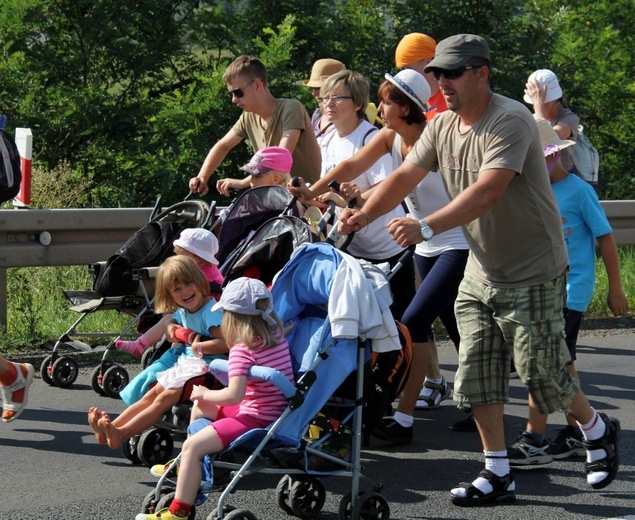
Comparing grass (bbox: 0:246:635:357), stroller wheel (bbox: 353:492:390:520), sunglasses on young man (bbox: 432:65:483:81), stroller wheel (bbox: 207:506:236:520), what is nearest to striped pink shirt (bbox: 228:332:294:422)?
stroller wheel (bbox: 207:506:236:520)

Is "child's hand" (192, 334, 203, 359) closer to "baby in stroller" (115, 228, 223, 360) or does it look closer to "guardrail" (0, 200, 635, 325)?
"baby in stroller" (115, 228, 223, 360)

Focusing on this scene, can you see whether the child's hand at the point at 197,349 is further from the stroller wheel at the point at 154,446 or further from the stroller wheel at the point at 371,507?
the stroller wheel at the point at 371,507

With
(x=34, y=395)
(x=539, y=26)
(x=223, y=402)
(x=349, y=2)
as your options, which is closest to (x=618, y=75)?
(x=539, y=26)

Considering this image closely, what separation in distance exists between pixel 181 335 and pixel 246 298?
3.21ft

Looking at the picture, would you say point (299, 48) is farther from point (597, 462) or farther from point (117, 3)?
point (597, 462)

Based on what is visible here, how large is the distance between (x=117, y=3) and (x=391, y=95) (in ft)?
27.5

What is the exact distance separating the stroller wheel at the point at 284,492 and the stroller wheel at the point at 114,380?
2407mm

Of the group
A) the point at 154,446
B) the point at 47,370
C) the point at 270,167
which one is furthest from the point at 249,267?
the point at 47,370

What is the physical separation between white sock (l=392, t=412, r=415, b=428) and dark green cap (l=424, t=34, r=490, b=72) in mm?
2109

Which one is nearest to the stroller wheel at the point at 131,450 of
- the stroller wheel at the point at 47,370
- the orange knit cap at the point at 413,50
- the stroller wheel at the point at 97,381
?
the stroller wheel at the point at 97,381

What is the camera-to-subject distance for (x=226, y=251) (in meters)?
6.83

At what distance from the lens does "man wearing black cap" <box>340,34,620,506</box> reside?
200 inches

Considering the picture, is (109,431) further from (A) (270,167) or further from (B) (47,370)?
(B) (47,370)

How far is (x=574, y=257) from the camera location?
6.66m
